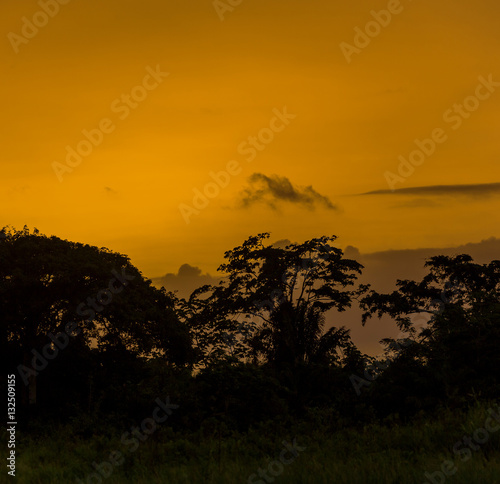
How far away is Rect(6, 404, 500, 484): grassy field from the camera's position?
1084cm

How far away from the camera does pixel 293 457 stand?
1355 cm

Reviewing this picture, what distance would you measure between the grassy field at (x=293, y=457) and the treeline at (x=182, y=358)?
301cm

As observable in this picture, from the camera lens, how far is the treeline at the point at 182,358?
21188mm

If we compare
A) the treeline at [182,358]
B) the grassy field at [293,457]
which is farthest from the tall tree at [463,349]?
the grassy field at [293,457]

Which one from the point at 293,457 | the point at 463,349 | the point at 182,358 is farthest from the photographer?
the point at 182,358

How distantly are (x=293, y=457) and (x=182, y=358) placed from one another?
17.0 m

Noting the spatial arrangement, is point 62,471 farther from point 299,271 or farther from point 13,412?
point 299,271

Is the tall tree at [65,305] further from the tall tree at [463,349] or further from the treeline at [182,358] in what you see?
the tall tree at [463,349]

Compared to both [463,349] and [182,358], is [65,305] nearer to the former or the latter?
[182,358]

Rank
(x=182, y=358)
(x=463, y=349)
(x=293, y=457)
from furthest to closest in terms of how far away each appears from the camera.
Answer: (x=182, y=358)
(x=463, y=349)
(x=293, y=457)

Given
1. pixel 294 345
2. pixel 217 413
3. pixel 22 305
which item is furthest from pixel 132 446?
pixel 294 345

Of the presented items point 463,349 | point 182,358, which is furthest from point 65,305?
point 463,349

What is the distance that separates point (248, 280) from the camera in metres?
42.9

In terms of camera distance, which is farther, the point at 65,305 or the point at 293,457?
the point at 65,305
